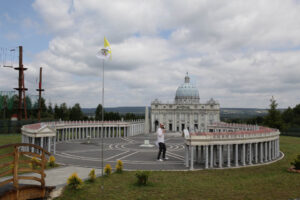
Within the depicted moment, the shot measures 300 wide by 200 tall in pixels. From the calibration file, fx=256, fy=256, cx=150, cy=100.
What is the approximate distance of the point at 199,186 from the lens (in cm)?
2688

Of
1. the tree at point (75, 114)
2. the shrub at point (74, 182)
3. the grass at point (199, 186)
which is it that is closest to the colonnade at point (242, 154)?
the grass at point (199, 186)

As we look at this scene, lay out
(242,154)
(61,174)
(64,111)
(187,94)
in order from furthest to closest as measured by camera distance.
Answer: (187,94) → (64,111) → (242,154) → (61,174)

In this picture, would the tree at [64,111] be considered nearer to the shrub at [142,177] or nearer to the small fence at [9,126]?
the small fence at [9,126]

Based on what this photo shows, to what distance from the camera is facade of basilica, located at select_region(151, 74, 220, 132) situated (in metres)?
131

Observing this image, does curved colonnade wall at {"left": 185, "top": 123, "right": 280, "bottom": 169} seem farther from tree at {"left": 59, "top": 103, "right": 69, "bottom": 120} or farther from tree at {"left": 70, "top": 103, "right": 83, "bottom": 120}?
tree at {"left": 59, "top": 103, "right": 69, "bottom": 120}

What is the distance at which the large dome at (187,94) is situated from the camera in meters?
143

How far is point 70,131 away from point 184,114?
68905 mm

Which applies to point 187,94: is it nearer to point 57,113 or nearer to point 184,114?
point 184,114

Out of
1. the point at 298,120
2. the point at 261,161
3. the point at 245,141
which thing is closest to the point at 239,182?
the point at 245,141

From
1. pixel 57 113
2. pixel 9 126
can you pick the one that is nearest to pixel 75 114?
pixel 57 113

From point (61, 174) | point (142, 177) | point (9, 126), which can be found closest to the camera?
point (142, 177)

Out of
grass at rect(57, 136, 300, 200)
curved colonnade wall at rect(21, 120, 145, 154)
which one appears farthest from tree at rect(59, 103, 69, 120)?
grass at rect(57, 136, 300, 200)

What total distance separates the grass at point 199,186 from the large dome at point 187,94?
109 meters

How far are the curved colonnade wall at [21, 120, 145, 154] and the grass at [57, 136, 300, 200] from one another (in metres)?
6.38
